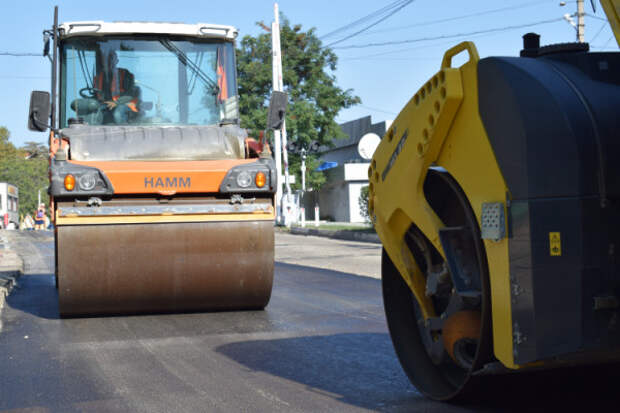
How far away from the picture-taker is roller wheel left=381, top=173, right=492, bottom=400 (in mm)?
3666

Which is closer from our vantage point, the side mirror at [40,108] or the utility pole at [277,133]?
the side mirror at [40,108]

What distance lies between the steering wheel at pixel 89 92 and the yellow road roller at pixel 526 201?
17.7 ft

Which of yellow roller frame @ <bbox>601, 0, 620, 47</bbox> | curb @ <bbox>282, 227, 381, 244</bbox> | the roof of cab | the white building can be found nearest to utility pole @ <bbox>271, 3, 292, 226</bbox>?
curb @ <bbox>282, 227, 381, 244</bbox>

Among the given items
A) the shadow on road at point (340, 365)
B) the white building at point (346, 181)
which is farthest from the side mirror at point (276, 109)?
the white building at point (346, 181)

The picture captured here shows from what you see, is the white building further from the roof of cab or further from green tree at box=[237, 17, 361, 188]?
the roof of cab

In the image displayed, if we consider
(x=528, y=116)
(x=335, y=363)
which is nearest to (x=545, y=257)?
(x=528, y=116)

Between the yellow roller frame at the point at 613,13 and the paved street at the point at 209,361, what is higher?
the yellow roller frame at the point at 613,13

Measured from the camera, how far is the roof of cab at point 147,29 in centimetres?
868

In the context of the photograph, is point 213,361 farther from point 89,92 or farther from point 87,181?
point 89,92

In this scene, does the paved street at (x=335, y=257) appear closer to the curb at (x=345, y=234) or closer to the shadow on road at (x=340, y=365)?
the curb at (x=345, y=234)

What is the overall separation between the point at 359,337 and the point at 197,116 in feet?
11.2

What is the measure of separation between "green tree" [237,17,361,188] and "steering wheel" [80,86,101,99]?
118 feet

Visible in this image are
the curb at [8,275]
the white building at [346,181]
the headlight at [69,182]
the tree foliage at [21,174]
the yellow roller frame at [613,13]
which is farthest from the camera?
the tree foliage at [21,174]

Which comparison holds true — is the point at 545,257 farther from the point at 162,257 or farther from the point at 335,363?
the point at 162,257
